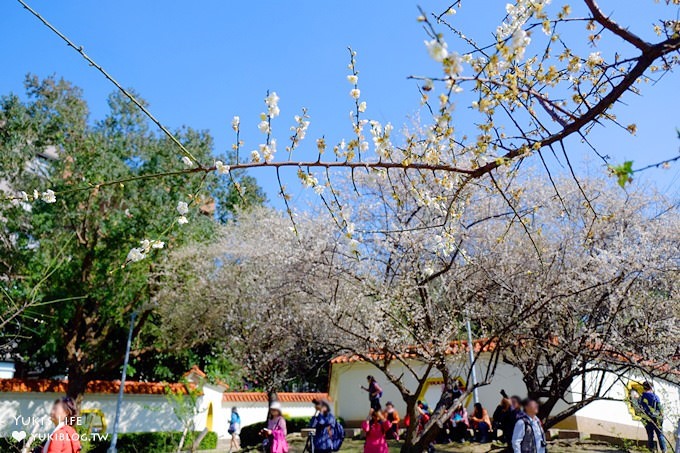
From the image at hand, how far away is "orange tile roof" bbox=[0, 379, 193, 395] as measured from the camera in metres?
12.4

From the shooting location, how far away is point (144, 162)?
1608 cm

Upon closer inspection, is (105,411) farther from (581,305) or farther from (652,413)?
(652,413)

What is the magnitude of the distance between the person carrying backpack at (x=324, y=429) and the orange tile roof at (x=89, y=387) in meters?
7.80

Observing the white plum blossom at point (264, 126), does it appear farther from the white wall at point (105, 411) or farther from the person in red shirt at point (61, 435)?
the white wall at point (105, 411)

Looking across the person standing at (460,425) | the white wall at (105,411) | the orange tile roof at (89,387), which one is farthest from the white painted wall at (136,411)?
the person standing at (460,425)

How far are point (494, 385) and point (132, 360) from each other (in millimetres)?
10244

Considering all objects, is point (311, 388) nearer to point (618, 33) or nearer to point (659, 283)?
point (659, 283)

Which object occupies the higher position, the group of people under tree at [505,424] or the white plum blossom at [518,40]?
the white plum blossom at [518,40]

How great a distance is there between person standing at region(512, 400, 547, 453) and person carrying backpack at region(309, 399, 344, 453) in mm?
2794

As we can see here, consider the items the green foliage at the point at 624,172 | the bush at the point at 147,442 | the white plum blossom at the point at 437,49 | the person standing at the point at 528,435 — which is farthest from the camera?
the bush at the point at 147,442

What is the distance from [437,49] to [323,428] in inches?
270

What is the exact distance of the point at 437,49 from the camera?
6.61 feet

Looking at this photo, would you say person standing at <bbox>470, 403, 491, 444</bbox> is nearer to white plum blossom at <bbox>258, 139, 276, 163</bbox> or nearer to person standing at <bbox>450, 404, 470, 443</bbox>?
person standing at <bbox>450, 404, 470, 443</bbox>

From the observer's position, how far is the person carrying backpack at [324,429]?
25.3 ft
